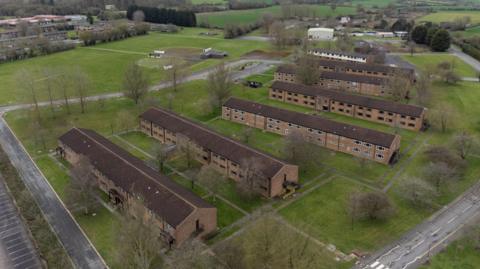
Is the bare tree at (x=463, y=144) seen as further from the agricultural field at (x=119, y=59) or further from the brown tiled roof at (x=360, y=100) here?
the agricultural field at (x=119, y=59)

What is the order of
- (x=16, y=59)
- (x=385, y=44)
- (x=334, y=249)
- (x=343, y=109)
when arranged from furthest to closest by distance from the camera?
(x=385, y=44) < (x=16, y=59) < (x=343, y=109) < (x=334, y=249)

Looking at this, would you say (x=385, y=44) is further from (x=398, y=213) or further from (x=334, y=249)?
(x=334, y=249)

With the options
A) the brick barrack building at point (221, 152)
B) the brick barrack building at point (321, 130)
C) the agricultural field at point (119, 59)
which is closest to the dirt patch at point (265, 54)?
the agricultural field at point (119, 59)

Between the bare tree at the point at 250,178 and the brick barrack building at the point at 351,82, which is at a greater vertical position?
the brick barrack building at the point at 351,82

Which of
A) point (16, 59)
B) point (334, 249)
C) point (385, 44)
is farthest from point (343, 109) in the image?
point (16, 59)

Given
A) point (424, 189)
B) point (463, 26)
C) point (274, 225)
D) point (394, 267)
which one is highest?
point (463, 26)

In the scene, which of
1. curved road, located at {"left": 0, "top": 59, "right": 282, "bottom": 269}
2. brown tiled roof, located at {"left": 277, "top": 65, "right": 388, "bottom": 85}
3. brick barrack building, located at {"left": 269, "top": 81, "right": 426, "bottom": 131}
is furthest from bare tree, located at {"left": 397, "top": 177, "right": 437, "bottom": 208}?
brown tiled roof, located at {"left": 277, "top": 65, "right": 388, "bottom": 85}

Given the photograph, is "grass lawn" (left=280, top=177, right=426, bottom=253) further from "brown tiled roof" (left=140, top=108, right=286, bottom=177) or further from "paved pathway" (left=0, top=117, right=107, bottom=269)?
"paved pathway" (left=0, top=117, right=107, bottom=269)

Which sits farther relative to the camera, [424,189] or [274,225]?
[424,189]
